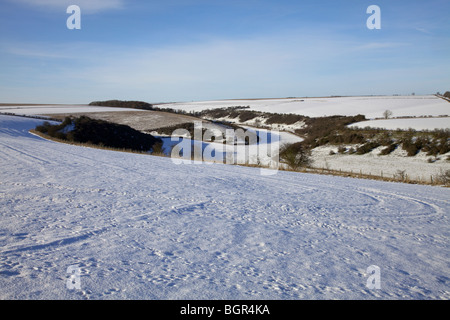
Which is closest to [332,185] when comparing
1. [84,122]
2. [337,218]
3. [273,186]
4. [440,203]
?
[273,186]

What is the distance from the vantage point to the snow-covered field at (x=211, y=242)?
4.14 metres

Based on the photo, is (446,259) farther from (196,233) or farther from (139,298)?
(139,298)

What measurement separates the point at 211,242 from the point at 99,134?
117ft

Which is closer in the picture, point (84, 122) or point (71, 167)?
point (71, 167)

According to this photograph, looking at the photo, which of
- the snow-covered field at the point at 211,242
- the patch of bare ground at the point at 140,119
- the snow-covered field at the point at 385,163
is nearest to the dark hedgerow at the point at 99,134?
the patch of bare ground at the point at 140,119

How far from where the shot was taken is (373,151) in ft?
113

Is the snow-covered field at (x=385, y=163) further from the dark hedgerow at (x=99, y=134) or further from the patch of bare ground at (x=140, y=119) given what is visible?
the patch of bare ground at (x=140, y=119)

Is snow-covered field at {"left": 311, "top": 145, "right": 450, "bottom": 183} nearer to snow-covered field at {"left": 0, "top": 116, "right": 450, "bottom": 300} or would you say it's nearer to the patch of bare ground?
snow-covered field at {"left": 0, "top": 116, "right": 450, "bottom": 300}

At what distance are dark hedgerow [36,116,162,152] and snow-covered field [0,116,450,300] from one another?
86.6ft

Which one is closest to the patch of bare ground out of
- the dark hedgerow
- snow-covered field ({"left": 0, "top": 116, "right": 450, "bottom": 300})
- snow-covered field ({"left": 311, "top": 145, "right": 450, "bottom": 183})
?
the dark hedgerow

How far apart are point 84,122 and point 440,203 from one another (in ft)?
126
